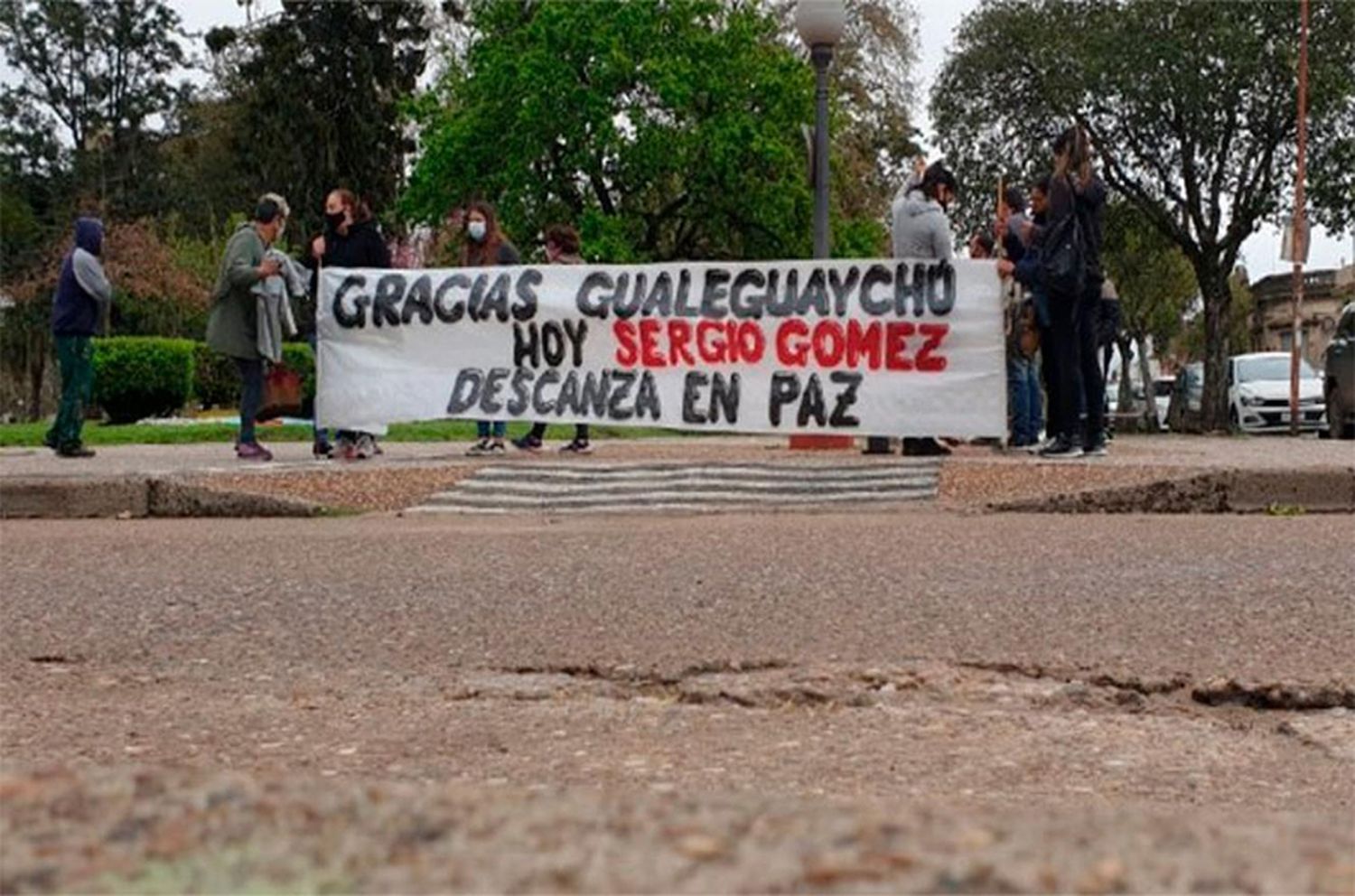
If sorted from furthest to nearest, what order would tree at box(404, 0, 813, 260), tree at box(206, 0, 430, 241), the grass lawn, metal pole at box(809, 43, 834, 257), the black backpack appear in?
tree at box(206, 0, 430, 241)
tree at box(404, 0, 813, 260)
the grass lawn
metal pole at box(809, 43, 834, 257)
the black backpack

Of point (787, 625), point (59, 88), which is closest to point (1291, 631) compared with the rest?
point (787, 625)

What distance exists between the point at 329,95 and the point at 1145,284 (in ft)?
89.2

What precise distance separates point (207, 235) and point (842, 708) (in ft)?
188

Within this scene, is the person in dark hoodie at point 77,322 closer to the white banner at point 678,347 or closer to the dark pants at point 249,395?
the dark pants at point 249,395

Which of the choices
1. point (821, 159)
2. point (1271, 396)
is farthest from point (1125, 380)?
point (821, 159)

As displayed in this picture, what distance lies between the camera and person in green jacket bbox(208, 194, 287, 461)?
11000mm

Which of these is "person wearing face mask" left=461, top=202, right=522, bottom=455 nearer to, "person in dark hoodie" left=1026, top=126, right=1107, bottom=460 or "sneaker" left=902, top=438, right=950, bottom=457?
"sneaker" left=902, top=438, right=950, bottom=457

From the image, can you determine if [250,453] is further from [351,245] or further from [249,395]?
[351,245]

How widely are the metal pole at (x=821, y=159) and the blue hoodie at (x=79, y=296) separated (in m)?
4.98

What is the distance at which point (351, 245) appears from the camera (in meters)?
12.1

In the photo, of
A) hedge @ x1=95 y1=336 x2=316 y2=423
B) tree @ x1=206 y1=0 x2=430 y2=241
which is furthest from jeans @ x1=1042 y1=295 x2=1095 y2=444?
tree @ x1=206 y1=0 x2=430 y2=241

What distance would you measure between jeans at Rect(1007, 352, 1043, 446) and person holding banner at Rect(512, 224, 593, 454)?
9.72 ft

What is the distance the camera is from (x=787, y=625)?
502 centimetres

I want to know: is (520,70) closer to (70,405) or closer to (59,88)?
(70,405)
